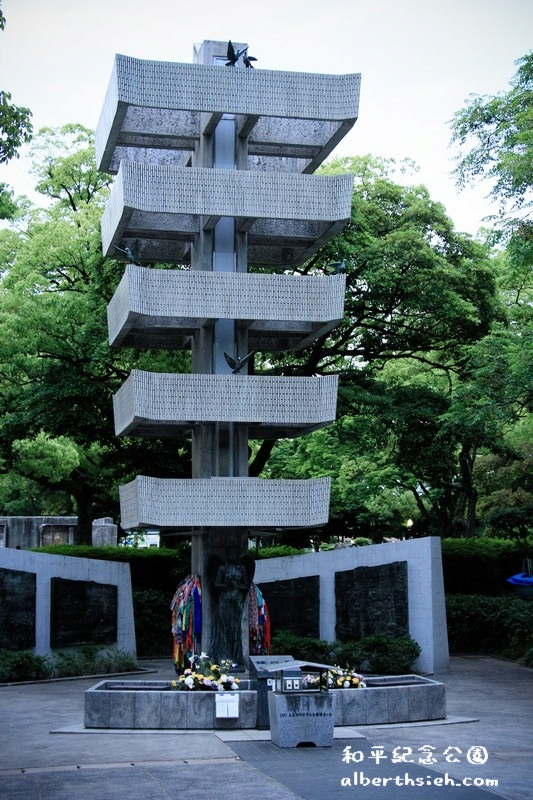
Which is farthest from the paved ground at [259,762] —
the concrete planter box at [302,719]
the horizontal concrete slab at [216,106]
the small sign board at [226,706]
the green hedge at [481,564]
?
the green hedge at [481,564]

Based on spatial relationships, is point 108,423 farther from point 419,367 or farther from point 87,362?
point 419,367

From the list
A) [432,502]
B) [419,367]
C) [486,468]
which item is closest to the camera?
[486,468]

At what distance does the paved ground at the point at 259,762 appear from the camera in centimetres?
1266

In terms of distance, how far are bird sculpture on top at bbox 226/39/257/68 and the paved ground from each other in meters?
15.0

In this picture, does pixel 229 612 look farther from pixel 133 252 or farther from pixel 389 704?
pixel 133 252

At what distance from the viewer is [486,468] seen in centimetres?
3397

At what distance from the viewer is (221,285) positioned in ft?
80.5

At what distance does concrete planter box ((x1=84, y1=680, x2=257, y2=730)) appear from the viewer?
706 inches

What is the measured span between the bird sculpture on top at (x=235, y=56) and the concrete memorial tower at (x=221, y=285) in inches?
2.6

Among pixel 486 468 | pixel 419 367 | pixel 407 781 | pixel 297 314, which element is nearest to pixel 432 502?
pixel 419 367

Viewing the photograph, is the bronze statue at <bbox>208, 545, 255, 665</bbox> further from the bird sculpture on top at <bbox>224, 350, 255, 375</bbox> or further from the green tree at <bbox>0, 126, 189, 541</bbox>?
the green tree at <bbox>0, 126, 189, 541</bbox>

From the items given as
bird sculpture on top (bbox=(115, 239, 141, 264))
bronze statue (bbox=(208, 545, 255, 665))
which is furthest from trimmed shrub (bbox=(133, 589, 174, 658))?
bird sculpture on top (bbox=(115, 239, 141, 264))

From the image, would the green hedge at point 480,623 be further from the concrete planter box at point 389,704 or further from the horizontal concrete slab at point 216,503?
the concrete planter box at point 389,704

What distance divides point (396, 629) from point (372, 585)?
1460 millimetres
